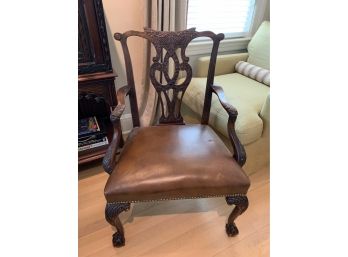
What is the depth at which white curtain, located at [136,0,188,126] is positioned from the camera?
1486 mm

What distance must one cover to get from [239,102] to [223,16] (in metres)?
1.00

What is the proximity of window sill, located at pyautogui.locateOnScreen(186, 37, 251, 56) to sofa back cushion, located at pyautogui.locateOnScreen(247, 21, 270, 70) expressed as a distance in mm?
149

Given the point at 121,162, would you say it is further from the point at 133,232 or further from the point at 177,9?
the point at 177,9

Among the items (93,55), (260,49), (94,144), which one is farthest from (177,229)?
(260,49)

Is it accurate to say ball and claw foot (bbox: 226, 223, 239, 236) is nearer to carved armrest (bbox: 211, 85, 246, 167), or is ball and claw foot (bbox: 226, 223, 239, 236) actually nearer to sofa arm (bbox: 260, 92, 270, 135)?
carved armrest (bbox: 211, 85, 246, 167)

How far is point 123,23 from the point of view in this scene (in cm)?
159

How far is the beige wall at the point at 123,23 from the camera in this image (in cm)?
153

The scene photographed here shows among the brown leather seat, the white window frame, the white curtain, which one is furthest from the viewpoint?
the white window frame

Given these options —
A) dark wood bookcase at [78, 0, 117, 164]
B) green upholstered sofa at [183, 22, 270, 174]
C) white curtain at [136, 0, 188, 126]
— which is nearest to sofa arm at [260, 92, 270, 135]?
green upholstered sofa at [183, 22, 270, 174]

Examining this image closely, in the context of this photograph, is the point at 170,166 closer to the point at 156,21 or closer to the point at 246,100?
the point at 246,100

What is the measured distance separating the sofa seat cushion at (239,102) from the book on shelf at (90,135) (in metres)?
0.66
